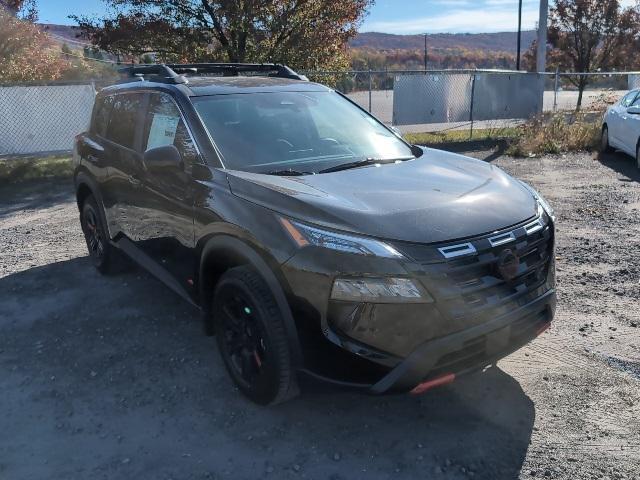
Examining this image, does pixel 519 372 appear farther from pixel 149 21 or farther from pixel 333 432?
pixel 149 21

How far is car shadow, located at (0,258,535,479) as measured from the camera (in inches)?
115

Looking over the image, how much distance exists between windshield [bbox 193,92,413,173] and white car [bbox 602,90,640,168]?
Result: 25.5ft

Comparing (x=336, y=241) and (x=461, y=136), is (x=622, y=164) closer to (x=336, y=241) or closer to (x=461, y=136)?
(x=461, y=136)

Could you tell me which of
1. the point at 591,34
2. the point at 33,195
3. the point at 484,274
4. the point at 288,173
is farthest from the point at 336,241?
the point at 591,34

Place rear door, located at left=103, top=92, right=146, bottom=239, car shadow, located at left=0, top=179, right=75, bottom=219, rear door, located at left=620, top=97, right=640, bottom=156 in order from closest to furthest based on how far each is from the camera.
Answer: rear door, located at left=103, top=92, right=146, bottom=239
car shadow, located at left=0, top=179, right=75, bottom=219
rear door, located at left=620, top=97, right=640, bottom=156

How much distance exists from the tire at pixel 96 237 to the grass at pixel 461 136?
30.6 ft

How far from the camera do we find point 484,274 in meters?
2.84

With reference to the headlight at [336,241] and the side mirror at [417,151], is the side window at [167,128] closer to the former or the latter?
the headlight at [336,241]

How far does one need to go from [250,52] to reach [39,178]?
15.8 ft

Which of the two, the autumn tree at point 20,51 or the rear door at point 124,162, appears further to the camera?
the autumn tree at point 20,51

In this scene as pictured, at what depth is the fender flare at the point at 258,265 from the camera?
290 centimetres

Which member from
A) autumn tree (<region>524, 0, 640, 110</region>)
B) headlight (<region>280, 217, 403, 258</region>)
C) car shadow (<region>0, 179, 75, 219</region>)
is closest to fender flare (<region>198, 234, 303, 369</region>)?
headlight (<region>280, 217, 403, 258</region>)

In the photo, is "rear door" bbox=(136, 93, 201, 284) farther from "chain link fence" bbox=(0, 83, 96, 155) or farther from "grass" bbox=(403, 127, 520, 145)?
"grass" bbox=(403, 127, 520, 145)

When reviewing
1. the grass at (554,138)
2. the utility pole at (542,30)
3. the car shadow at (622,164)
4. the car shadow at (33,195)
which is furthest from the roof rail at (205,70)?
the utility pole at (542,30)
